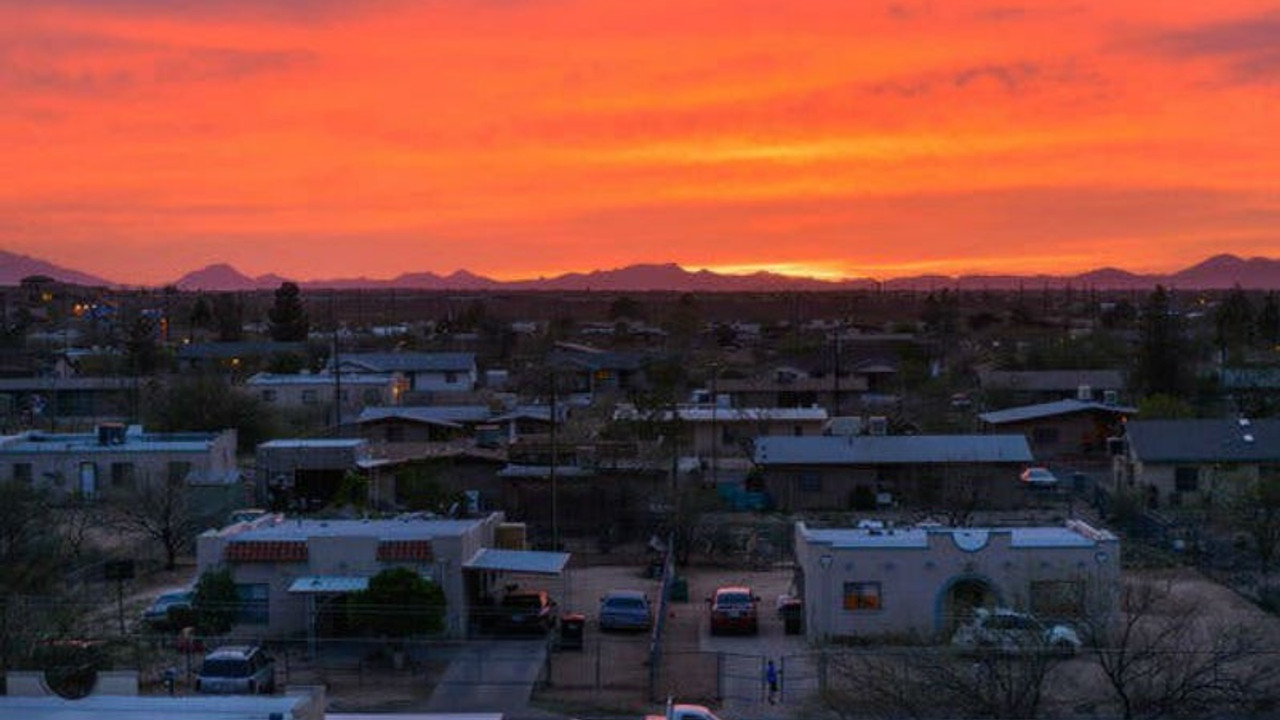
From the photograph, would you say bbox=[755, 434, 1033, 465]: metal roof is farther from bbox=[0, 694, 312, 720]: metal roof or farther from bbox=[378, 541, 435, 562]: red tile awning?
bbox=[0, 694, 312, 720]: metal roof

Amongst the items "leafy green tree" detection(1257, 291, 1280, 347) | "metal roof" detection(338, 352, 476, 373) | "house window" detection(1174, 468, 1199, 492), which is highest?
"leafy green tree" detection(1257, 291, 1280, 347)

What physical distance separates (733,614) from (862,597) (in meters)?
1.76

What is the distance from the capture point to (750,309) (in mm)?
144250

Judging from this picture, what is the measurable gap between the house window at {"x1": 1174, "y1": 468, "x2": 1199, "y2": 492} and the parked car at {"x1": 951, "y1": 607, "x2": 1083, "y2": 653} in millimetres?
14749

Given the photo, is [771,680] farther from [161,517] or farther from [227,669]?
[161,517]

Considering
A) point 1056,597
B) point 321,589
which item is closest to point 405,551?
point 321,589

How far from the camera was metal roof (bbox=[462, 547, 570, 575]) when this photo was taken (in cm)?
2178

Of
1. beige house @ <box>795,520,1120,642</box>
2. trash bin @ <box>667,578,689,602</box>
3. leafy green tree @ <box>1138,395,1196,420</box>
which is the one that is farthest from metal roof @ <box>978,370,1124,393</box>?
beige house @ <box>795,520,1120,642</box>

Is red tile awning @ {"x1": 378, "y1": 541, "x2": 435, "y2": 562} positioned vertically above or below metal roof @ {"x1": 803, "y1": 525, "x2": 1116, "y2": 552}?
below

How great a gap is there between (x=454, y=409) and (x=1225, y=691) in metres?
31.1

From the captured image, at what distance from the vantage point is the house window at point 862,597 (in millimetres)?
20859

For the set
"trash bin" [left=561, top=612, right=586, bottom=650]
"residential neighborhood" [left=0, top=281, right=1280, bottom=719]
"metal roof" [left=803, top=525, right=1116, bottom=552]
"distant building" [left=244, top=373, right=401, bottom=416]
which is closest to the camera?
"residential neighborhood" [left=0, top=281, right=1280, bottom=719]

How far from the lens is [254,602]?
2138 centimetres

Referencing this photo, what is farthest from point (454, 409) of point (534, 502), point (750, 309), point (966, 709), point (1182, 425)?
point (750, 309)
